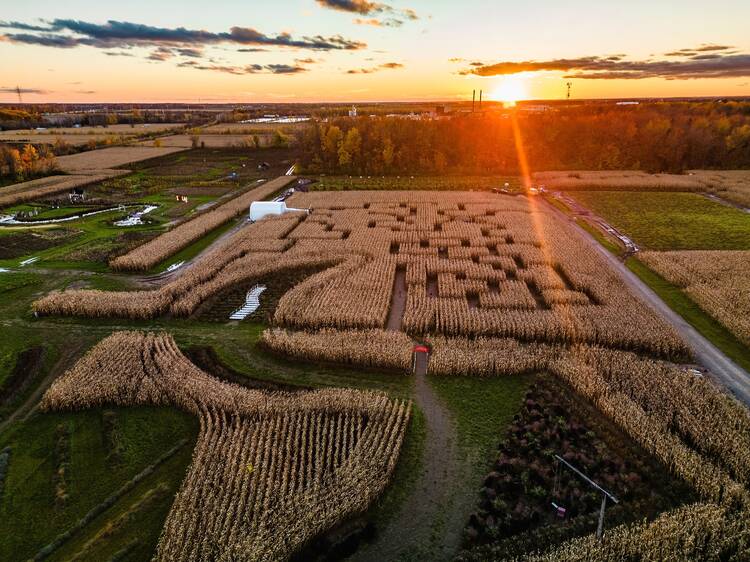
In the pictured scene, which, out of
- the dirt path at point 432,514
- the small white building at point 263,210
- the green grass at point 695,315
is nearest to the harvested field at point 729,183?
the green grass at point 695,315

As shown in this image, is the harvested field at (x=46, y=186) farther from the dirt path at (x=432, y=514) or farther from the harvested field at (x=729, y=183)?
the harvested field at (x=729, y=183)

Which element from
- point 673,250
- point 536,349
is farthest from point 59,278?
point 673,250

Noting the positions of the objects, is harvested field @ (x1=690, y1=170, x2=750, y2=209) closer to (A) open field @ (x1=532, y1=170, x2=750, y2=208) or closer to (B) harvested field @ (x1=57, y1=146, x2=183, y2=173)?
(A) open field @ (x1=532, y1=170, x2=750, y2=208)

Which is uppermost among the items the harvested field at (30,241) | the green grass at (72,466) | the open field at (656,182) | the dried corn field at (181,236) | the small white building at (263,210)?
the open field at (656,182)

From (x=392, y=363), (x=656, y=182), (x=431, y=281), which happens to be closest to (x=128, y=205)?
(x=431, y=281)

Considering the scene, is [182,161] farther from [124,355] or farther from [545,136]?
[124,355]

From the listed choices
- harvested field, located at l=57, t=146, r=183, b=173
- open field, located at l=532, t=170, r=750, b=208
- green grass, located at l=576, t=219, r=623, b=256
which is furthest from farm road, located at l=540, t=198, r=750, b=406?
harvested field, located at l=57, t=146, r=183, b=173

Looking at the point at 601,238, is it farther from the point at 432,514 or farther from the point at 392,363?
the point at 432,514
